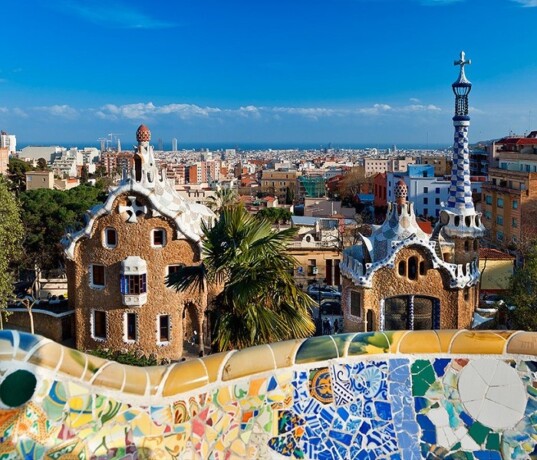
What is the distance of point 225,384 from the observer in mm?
5492

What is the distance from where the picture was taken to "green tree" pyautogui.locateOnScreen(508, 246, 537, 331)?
19422 millimetres

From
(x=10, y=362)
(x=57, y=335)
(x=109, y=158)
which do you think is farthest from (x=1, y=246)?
(x=109, y=158)

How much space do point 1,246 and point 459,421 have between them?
64.2 ft

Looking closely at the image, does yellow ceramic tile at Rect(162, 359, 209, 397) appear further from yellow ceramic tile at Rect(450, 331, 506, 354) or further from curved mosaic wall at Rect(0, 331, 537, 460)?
yellow ceramic tile at Rect(450, 331, 506, 354)

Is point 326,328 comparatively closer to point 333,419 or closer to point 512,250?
point 333,419

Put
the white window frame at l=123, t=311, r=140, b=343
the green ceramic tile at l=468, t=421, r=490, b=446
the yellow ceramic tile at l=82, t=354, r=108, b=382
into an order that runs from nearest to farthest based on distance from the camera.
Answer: the yellow ceramic tile at l=82, t=354, r=108, b=382, the green ceramic tile at l=468, t=421, r=490, b=446, the white window frame at l=123, t=311, r=140, b=343

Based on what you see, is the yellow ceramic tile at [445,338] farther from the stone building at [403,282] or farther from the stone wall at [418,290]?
the stone wall at [418,290]

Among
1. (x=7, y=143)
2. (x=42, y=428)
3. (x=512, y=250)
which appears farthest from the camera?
(x=7, y=143)

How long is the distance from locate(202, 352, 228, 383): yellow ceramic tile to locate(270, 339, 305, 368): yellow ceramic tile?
455 millimetres

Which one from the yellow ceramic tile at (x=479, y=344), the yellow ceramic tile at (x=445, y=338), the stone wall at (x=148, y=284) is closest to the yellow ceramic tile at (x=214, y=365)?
the yellow ceramic tile at (x=445, y=338)

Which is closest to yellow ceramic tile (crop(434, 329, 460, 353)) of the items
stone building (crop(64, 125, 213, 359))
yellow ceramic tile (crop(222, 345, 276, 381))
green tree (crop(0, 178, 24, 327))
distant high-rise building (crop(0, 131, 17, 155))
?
yellow ceramic tile (crop(222, 345, 276, 381))

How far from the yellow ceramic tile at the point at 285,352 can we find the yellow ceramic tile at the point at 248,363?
0.05 metres

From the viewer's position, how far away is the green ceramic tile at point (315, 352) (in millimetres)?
5641

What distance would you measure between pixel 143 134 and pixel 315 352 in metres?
17.2
